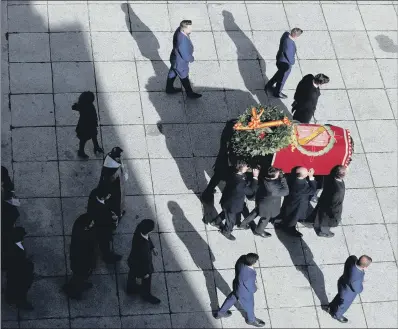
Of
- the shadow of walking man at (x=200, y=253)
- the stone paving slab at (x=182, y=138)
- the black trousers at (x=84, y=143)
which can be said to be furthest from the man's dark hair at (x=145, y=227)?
the black trousers at (x=84, y=143)

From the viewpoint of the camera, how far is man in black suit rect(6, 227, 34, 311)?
11.6 metres

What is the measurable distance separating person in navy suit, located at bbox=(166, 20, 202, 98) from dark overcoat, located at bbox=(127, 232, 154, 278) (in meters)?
4.04

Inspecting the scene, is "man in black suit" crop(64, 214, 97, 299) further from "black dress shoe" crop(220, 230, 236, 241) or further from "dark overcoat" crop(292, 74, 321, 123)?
"dark overcoat" crop(292, 74, 321, 123)

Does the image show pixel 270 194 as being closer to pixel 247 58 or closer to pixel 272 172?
pixel 272 172

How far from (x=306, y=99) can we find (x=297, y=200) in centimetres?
216

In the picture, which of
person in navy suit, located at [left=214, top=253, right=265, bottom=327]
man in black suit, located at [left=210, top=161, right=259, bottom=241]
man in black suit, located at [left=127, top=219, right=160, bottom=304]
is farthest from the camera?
man in black suit, located at [left=210, top=161, right=259, bottom=241]

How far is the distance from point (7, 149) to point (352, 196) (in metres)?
6.01

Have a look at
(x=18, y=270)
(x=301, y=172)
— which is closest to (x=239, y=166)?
(x=301, y=172)

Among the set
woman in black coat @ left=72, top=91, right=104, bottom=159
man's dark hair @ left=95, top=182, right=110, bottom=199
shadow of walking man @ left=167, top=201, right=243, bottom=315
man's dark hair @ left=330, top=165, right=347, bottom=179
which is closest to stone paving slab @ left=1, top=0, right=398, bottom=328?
shadow of walking man @ left=167, top=201, right=243, bottom=315

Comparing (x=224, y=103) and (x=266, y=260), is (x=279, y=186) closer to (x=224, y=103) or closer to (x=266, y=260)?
(x=266, y=260)

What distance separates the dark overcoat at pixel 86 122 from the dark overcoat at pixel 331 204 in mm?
3869

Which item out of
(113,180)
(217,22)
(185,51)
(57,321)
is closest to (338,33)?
(217,22)

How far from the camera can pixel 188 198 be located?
14.2 m

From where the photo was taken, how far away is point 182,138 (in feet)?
49.1
